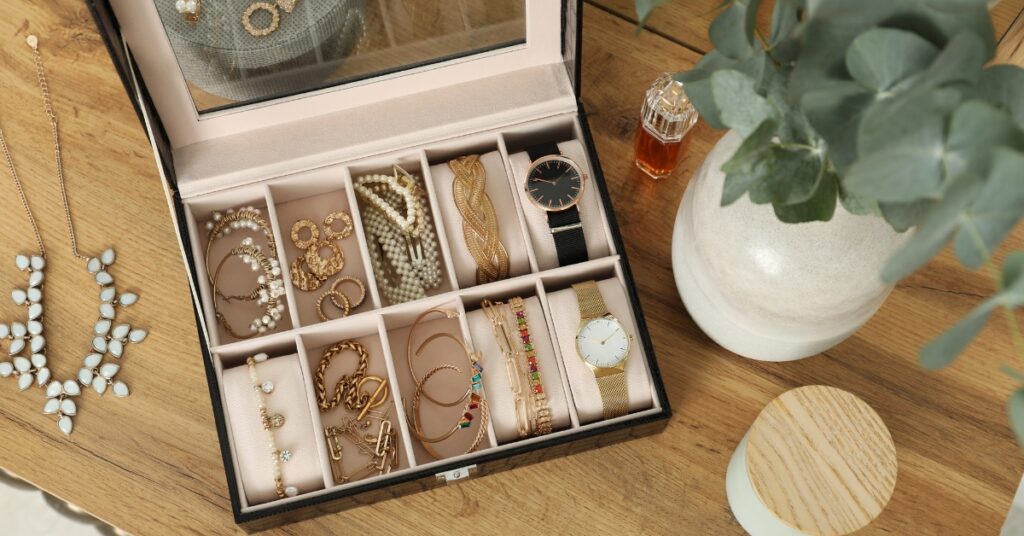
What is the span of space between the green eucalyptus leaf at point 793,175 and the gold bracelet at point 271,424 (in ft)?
2.28

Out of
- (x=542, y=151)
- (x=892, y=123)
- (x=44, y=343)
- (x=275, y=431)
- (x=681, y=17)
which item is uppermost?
(x=892, y=123)

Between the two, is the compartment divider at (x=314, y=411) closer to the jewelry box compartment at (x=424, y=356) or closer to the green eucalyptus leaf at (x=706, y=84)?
the jewelry box compartment at (x=424, y=356)

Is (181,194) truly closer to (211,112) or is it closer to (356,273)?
(211,112)

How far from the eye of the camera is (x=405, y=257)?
115 centimetres

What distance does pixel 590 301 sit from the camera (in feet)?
3.48

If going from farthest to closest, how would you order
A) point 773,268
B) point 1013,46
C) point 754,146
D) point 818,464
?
point 1013,46
point 818,464
point 773,268
point 754,146

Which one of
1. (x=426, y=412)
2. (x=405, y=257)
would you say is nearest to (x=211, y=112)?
(x=405, y=257)

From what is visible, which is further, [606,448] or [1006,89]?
[606,448]

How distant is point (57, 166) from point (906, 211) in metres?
1.09

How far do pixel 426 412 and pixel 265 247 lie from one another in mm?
320

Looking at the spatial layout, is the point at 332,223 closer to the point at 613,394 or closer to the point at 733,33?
the point at 613,394

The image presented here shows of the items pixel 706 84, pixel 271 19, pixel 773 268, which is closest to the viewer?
pixel 706 84

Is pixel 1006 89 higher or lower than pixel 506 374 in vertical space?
higher

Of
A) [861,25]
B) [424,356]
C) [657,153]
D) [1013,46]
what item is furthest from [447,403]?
[1013,46]
